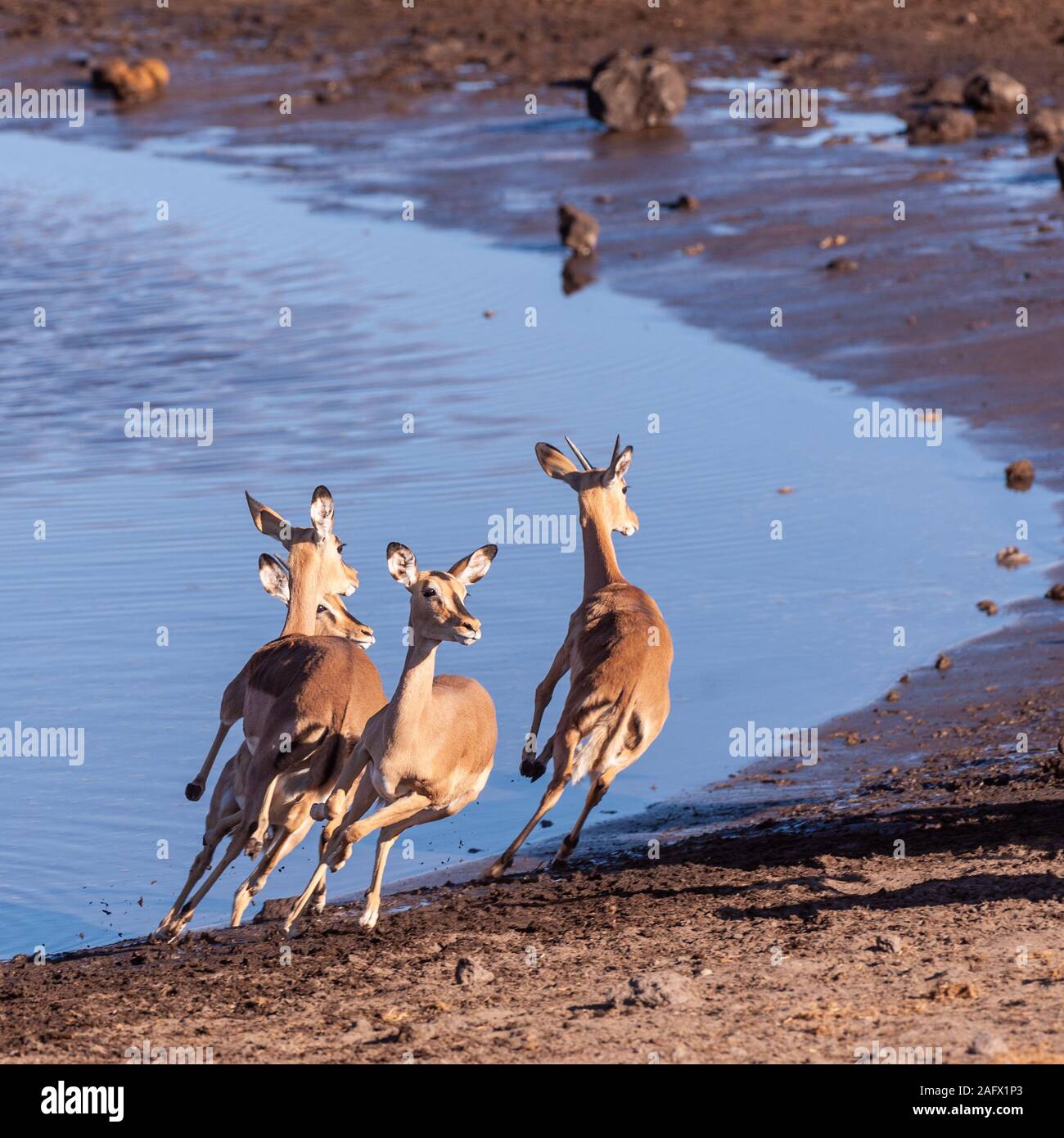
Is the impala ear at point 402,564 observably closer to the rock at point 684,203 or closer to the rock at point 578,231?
the rock at point 578,231

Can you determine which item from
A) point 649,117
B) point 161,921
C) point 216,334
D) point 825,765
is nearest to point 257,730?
point 161,921

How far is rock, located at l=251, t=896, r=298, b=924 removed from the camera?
9.02 meters

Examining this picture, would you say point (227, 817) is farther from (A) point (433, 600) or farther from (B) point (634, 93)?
(B) point (634, 93)

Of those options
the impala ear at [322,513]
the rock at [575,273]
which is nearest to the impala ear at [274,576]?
the impala ear at [322,513]

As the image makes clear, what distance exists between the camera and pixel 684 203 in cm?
2572

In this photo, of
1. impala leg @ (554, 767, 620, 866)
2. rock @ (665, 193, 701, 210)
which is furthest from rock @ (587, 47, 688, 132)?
impala leg @ (554, 767, 620, 866)

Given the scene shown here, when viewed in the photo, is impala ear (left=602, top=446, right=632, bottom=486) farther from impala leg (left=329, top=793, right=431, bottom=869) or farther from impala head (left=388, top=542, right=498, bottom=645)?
impala leg (left=329, top=793, right=431, bottom=869)

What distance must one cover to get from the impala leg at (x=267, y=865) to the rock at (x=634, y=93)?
23.0m

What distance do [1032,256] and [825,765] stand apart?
12.6m

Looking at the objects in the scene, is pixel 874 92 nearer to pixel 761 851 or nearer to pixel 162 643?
pixel 162 643

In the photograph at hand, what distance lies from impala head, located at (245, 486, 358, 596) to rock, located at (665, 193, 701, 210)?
54.1 ft

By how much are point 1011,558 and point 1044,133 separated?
15.4 metres
